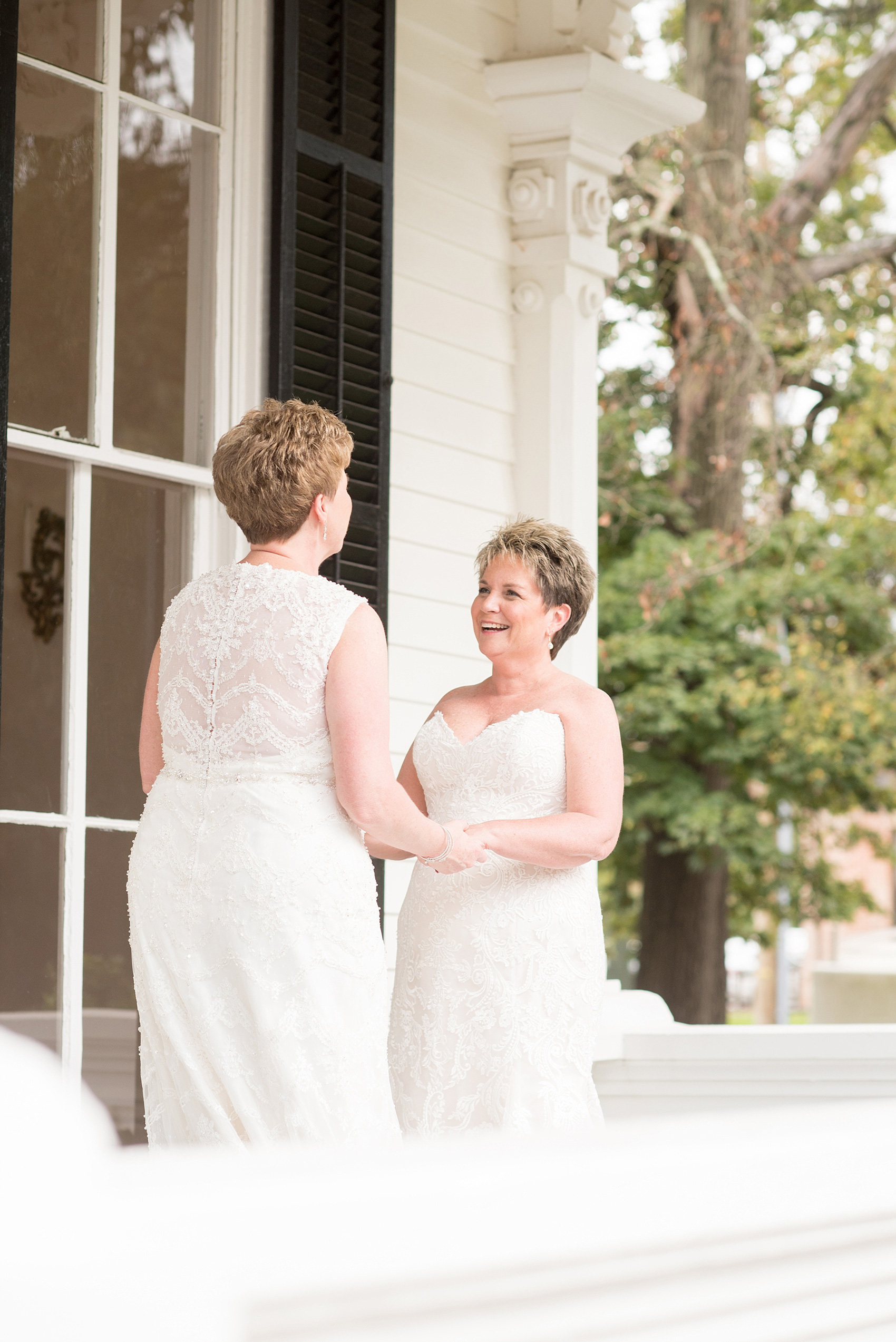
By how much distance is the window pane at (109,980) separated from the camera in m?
3.41

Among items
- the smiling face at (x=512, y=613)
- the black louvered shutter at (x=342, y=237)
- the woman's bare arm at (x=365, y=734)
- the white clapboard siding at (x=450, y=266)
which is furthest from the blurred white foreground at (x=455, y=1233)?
the white clapboard siding at (x=450, y=266)

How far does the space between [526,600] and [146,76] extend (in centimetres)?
155

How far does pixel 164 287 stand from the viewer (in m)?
3.69

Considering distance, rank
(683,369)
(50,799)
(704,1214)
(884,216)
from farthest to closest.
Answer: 1. (884,216)
2. (683,369)
3. (50,799)
4. (704,1214)

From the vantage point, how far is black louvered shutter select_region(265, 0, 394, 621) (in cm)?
376

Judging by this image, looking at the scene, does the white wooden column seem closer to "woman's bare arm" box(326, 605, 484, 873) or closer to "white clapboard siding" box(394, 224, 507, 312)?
"white clapboard siding" box(394, 224, 507, 312)

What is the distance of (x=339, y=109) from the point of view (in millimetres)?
3873

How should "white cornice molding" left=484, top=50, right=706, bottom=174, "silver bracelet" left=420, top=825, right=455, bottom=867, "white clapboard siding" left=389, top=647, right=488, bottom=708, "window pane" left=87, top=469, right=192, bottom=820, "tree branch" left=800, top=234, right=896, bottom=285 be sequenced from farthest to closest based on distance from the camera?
"tree branch" left=800, top=234, right=896, bottom=285
"white cornice molding" left=484, top=50, right=706, bottom=174
"white clapboard siding" left=389, top=647, right=488, bottom=708
"window pane" left=87, top=469, right=192, bottom=820
"silver bracelet" left=420, top=825, right=455, bottom=867

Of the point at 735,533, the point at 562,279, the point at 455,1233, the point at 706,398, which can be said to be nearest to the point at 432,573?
the point at 562,279

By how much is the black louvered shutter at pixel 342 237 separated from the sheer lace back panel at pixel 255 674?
1.29 metres

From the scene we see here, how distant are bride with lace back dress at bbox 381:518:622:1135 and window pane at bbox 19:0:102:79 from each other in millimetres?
1427

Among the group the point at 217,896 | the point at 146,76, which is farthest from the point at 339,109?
the point at 217,896

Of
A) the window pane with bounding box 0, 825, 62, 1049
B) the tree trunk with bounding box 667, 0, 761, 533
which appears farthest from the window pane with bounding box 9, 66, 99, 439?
the tree trunk with bounding box 667, 0, 761, 533

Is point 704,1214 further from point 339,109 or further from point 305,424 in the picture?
point 339,109
